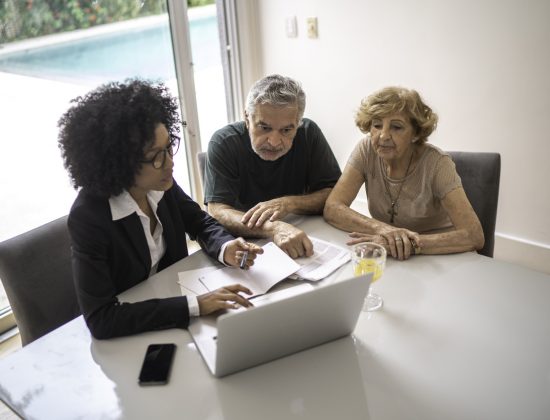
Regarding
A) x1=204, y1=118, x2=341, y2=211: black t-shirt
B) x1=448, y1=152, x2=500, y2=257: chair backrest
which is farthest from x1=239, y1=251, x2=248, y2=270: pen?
x1=448, y1=152, x2=500, y2=257: chair backrest

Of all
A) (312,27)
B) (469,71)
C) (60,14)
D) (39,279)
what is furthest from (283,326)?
(312,27)

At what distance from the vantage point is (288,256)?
1338 mm

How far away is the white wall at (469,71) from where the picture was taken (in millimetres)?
2150

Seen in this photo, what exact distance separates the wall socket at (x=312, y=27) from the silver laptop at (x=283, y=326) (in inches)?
91.7

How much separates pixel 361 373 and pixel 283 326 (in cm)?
20

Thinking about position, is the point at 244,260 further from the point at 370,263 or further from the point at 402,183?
the point at 402,183

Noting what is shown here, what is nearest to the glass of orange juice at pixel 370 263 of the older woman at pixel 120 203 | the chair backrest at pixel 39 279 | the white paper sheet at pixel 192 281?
the older woman at pixel 120 203

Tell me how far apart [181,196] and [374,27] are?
172cm

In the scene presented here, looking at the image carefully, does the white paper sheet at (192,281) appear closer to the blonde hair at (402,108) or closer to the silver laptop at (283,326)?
the silver laptop at (283,326)

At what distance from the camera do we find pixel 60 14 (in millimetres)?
2238

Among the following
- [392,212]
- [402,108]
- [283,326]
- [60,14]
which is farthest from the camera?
[60,14]

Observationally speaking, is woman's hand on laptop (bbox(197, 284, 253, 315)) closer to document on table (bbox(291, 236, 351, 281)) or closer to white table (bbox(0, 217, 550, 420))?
white table (bbox(0, 217, 550, 420))

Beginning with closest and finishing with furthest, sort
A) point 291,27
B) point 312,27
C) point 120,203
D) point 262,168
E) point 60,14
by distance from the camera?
point 120,203, point 262,168, point 60,14, point 312,27, point 291,27

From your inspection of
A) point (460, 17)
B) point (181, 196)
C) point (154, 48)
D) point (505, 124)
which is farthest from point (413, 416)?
point (154, 48)
